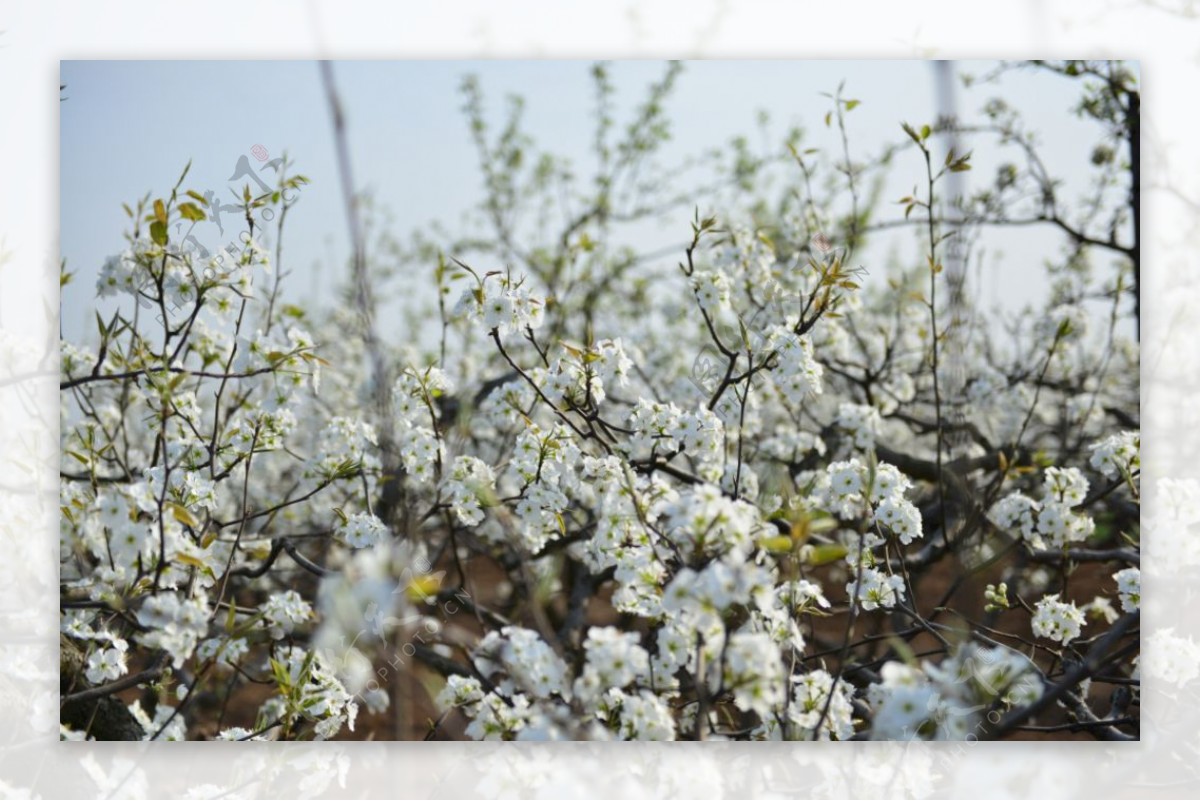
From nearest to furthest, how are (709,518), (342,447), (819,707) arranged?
1. (709,518)
2. (819,707)
3. (342,447)

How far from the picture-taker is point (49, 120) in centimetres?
182

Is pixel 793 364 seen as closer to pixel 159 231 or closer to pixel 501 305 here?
pixel 501 305

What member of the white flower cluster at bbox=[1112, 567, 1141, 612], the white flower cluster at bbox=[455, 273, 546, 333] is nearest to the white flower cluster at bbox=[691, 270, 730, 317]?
the white flower cluster at bbox=[455, 273, 546, 333]

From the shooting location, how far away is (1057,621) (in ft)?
6.09

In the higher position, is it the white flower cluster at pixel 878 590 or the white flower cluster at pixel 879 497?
the white flower cluster at pixel 879 497

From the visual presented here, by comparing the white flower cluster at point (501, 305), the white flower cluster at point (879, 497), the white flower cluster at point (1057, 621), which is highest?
the white flower cluster at point (501, 305)

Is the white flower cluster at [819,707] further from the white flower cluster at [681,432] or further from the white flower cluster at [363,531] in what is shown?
the white flower cluster at [363,531]

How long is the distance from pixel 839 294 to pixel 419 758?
106cm

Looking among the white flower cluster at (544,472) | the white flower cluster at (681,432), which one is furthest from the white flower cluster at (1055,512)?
the white flower cluster at (544,472)

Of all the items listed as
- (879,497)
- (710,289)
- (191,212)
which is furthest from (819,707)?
(191,212)

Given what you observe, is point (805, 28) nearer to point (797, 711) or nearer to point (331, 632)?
point (797, 711)

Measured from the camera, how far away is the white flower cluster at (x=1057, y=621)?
185cm

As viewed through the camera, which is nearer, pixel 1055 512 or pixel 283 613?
pixel 283 613

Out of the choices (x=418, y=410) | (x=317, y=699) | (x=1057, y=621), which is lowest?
(x=317, y=699)
